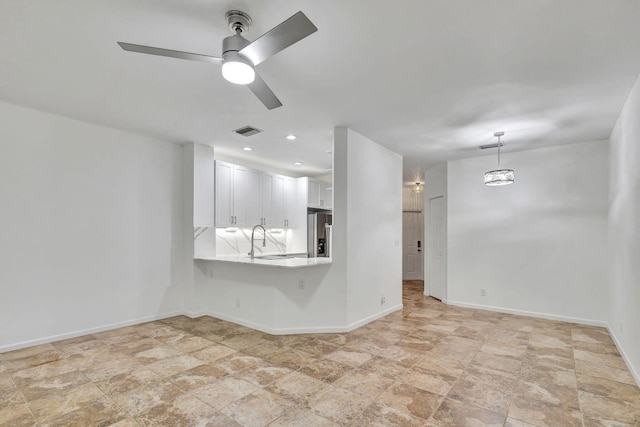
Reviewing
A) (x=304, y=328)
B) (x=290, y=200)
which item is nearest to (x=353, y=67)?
(x=304, y=328)

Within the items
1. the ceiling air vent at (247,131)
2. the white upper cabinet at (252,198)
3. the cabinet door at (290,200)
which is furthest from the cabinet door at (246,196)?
the ceiling air vent at (247,131)

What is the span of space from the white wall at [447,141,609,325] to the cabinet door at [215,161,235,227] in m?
4.04

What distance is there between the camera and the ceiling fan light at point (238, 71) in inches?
77.0

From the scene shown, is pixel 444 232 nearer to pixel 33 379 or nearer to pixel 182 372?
pixel 182 372

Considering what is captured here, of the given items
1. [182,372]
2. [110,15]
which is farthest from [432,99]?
[182,372]

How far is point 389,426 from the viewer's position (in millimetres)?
2195

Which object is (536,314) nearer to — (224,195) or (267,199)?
(267,199)

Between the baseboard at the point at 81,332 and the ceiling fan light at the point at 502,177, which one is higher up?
the ceiling fan light at the point at 502,177

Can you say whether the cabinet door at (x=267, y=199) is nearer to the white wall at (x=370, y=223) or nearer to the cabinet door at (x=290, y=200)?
the cabinet door at (x=290, y=200)

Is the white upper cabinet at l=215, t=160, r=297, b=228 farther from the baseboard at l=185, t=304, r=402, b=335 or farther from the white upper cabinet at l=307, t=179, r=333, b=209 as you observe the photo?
the baseboard at l=185, t=304, r=402, b=335

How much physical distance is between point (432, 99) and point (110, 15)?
9.24 feet

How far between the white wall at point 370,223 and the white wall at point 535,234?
1.26m

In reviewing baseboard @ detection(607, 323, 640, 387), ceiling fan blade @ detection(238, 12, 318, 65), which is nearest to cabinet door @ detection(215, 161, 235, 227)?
ceiling fan blade @ detection(238, 12, 318, 65)

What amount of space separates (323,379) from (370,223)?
246cm
